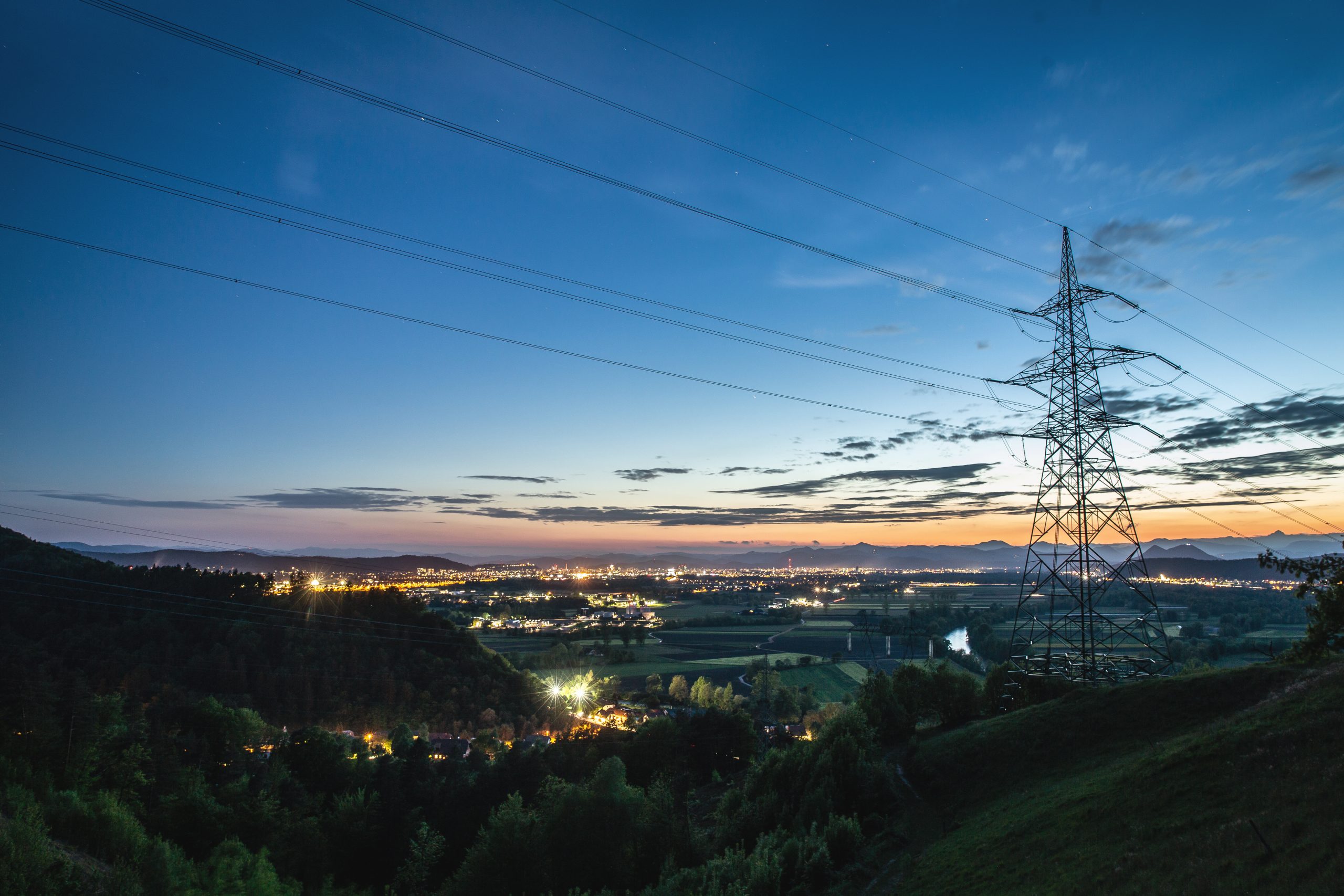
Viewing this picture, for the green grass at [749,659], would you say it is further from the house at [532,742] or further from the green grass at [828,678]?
the house at [532,742]

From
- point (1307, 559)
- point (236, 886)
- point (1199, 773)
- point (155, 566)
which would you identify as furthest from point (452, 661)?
point (1307, 559)

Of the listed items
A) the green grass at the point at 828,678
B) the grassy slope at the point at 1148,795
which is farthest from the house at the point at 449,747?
the green grass at the point at 828,678

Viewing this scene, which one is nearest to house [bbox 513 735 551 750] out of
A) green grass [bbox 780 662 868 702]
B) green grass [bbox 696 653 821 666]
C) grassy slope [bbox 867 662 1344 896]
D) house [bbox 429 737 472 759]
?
house [bbox 429 737 472 759]

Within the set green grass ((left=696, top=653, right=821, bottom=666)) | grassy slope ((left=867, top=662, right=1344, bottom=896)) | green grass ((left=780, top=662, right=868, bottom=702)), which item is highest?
grassy slope ((left=867, top=662, right=1344, bottom=896))

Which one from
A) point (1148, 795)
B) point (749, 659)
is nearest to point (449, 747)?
point (749, 659)

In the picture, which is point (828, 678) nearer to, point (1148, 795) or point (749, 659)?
point (749, 659)

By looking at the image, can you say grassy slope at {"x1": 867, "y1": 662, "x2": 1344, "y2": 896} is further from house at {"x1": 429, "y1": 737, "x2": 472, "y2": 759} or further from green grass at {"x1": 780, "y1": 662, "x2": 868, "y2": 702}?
green grass at {"x1": 780, "y1": 662, "x2": 868, "y2": 702}

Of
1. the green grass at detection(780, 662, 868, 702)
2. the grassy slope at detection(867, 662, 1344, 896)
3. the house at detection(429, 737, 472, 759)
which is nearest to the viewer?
the grassy slope at detection(867, 662, 1344, 896)
